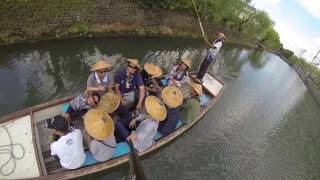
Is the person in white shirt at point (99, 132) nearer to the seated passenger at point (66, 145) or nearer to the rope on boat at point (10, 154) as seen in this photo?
the seated passenger at point (66, 145)

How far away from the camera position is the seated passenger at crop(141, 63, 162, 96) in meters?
8.75

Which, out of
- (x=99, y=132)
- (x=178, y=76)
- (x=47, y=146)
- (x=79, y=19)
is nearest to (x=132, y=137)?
(x=99, y=132)

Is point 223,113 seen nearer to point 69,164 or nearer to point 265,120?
point 265,120

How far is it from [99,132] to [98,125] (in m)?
0.13

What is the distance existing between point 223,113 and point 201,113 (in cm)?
263

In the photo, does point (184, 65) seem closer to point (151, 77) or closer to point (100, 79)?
point (151, 77)

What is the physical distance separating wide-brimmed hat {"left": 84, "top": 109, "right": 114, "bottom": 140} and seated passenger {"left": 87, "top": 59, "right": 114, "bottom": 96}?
1055 millimetres

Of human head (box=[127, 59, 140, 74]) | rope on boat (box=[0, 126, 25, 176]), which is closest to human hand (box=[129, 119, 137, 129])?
human head (box=[127, 59, 140, 74])

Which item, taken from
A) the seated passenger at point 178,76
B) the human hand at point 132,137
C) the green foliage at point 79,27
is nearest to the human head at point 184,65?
the seated passenger at point 178,76

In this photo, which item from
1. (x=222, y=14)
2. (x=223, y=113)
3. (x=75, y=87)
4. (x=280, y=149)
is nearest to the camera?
(x=75, y=87)

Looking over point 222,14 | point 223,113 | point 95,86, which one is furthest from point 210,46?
point 222,14

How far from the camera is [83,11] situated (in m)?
15.0

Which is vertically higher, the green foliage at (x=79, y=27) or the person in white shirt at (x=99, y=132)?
the person in white shirt at (x=99, y=132)

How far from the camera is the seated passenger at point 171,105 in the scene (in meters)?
7.38
